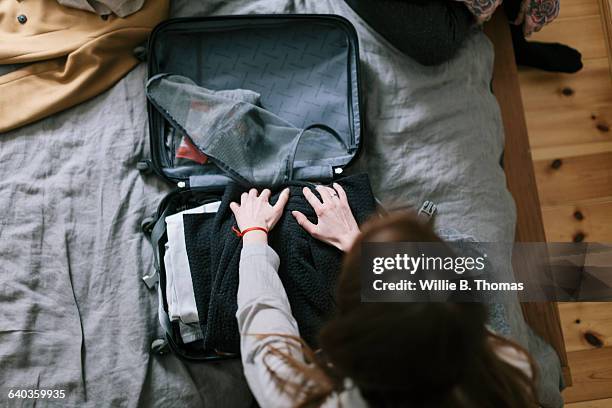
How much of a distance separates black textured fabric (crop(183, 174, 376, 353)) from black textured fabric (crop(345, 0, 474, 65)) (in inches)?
11.0

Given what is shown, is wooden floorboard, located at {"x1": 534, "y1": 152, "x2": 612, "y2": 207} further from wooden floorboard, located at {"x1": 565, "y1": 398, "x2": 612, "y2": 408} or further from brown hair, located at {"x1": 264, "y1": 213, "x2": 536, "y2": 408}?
brown hair, located at {"x1": 264, "y1": 213, "x2": 536, "y2": 408}

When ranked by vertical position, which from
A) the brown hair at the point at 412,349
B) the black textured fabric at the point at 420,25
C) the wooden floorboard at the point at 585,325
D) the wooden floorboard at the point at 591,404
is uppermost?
the black textured fabric at the point at 420,25

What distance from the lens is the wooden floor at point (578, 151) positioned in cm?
130

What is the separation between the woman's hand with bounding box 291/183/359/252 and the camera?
3.01 feet

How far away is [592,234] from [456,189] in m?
0.51

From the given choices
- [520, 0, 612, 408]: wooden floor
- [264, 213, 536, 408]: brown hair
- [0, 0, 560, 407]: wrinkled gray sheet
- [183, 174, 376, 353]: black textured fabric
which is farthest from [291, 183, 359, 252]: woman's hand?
[520, 0, 612, 408]: wooden floor

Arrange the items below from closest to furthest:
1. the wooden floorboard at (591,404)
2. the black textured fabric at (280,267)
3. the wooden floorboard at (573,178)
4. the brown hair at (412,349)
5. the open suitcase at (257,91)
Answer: the brown hair at (412,349) < the black textured fabric at (280,267) < the open suitcase at (257,91) < the wooden floorboard at (591,404) < the wooden floorboard at (573,178)

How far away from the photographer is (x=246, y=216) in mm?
936

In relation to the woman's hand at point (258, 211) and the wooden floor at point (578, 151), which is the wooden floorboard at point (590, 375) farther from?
the woman's hand at point (258, 211)

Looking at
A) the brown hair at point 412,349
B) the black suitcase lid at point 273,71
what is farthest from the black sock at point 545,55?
the brown hair at point 412,349

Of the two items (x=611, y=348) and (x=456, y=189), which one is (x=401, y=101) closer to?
(x=456, y=189)

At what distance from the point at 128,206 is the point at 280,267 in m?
0.31

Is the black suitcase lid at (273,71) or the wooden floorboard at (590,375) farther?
the wooden floorboard at (590,375)

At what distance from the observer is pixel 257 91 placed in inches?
43.4
